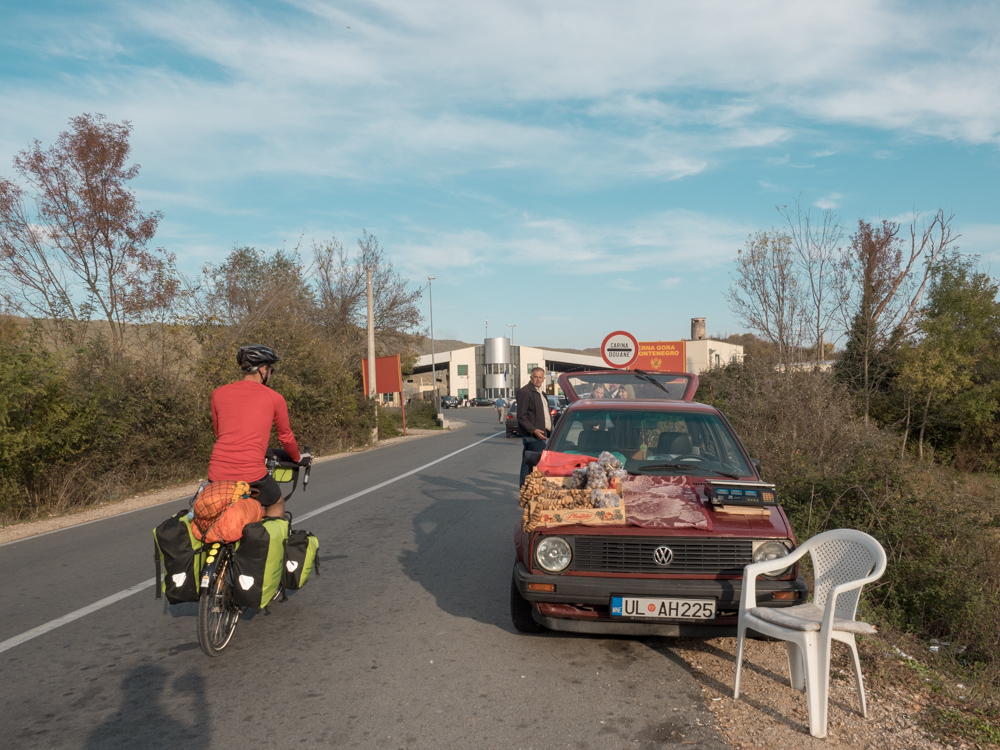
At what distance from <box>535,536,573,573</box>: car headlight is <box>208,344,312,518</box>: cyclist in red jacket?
6.05 ft

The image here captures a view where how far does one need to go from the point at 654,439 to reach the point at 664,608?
76.2 inches

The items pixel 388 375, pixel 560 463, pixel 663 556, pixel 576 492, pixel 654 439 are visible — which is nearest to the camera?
pixel 663 556

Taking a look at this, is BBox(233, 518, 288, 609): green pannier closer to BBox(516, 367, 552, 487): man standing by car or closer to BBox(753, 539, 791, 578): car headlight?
BBox(753, 539, 791, 578): car headlight

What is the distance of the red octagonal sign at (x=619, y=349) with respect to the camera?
15008mm

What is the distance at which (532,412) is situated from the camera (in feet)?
32.9

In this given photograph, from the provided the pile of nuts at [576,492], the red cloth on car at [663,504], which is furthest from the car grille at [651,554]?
the pile of nuts at [576,492]

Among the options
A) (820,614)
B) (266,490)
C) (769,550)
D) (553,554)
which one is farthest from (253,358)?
(820,614)

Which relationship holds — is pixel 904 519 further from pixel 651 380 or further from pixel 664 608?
pixel 664 608

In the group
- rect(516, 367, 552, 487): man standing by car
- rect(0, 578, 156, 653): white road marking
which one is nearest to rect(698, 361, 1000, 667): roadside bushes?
rect(516, 367, 552, 487): man standing by car

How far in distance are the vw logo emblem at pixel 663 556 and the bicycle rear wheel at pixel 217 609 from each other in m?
2.64

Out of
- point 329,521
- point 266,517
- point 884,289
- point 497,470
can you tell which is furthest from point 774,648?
point 884,289

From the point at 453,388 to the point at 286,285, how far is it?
73.4 meters

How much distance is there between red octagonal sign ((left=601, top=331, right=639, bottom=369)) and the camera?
15.0m

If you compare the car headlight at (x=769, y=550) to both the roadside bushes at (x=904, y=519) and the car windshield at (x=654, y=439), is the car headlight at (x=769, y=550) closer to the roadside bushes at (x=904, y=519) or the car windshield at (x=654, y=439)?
the car windshield at (x=654, y=439)
